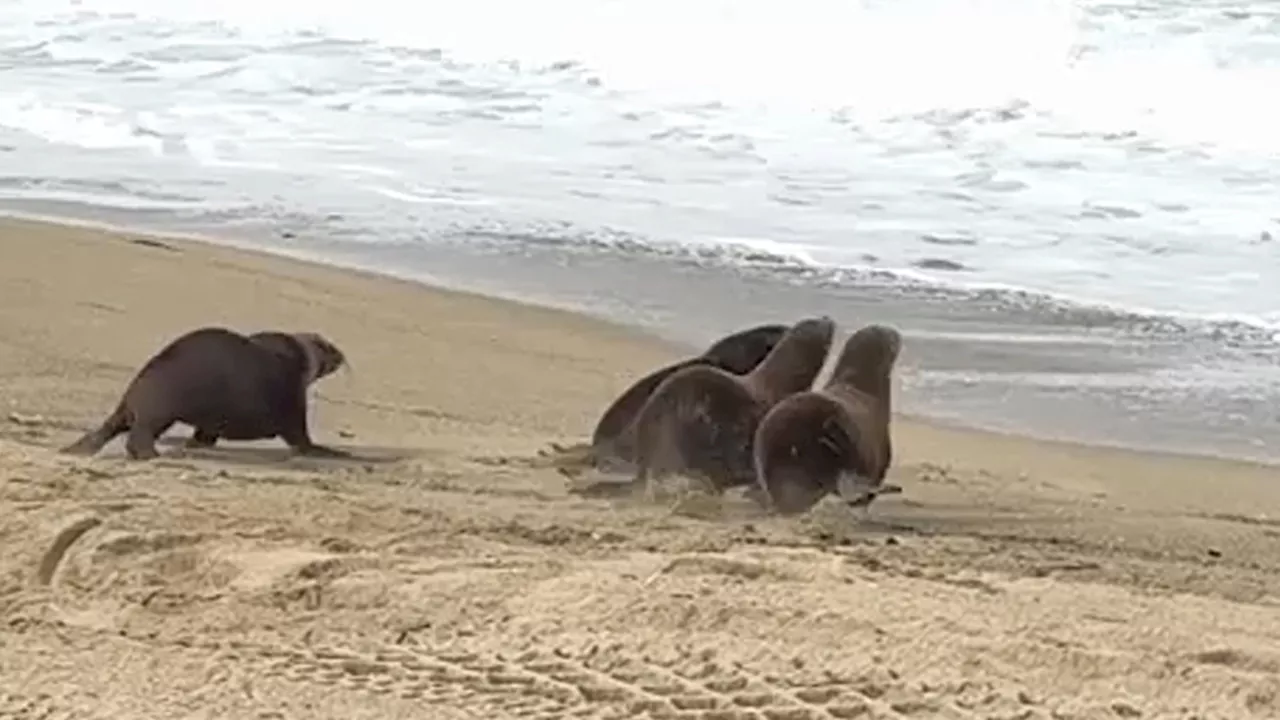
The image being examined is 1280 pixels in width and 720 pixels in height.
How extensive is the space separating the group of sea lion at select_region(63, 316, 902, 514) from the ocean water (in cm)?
119

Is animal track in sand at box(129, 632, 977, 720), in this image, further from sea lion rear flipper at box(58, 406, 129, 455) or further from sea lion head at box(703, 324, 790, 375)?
sea lion head at box(703, 324, 790, 375)

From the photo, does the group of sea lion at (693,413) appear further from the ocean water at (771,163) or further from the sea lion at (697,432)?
the ocean water at (771,163)

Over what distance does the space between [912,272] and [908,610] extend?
5413mm

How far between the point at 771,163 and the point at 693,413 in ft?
22.1

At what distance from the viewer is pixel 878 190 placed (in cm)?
1152

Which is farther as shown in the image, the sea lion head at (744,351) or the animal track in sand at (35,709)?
the sea lion head at (744,351)

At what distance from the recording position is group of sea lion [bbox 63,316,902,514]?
5742 millimetres

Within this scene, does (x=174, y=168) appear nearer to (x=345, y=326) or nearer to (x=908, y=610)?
(x=345, y=326)

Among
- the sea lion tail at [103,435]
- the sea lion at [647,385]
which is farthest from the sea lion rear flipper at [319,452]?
the sea lion at [647,385]

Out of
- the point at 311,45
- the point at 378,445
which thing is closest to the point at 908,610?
the point at 378,445

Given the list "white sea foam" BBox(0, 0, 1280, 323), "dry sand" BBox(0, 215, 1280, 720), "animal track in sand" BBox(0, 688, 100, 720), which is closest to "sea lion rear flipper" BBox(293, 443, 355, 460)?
"dry sand" BBox(0, 215, 1280, 720)

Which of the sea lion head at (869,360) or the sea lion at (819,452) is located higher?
the sea lion head at (869,360)

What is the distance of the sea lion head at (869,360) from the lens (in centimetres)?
629

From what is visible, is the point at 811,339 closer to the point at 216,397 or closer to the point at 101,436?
the point at 216,397
